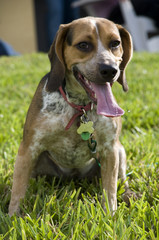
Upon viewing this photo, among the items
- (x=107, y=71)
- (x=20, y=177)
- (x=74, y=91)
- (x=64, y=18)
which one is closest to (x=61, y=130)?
(x=74, y=91)

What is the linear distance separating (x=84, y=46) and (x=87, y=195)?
1.16 meters

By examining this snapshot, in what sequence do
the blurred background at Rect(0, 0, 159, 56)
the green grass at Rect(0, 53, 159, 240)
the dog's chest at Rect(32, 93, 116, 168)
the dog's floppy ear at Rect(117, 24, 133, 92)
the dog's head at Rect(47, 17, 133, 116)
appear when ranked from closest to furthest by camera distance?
1. the green grass at Rect(0, 53, 159, 240)
2. the dog's head at Rect(47, 17, 133, 116)
3. the dog's chest at Rect(32, 93, 116, 168)
4. the dog's floppy ear at Rect(117, 24, 133, 92)
5. the blurred background at Rect(0, 0, 159, 56)

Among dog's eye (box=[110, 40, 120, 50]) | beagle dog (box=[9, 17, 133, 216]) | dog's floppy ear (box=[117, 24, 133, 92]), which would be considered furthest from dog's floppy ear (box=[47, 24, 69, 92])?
dog's floppy ear (box=[117, 24, 133, 92])

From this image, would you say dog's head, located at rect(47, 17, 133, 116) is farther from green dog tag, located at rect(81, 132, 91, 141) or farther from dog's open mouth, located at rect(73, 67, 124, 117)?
green dog tag, located at rect(81, 132, 91, 141)

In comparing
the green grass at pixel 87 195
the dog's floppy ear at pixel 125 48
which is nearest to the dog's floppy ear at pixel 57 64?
the dog's floppy ear at pixel 125 48

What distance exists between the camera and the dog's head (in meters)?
2.52

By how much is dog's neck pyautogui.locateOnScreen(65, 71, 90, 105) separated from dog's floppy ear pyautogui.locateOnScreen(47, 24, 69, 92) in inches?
4.9

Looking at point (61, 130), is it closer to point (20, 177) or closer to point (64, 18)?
point (20, 177)

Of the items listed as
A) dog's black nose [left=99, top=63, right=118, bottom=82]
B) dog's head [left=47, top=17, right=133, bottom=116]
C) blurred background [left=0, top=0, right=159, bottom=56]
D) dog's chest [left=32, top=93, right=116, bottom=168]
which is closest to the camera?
dog's black nose [left=99, top=63, right=118, bottom=82]

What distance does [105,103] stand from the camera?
2.47 meters

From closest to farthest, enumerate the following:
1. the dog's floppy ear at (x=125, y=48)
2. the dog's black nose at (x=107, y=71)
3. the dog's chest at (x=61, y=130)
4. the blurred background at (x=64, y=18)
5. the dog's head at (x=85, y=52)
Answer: the dog's black nose at (x=107, y=71) → the dog's head at (x=85, y=52) → the dog's chest at (x=61, y=130) → the dog's floppy ear at (x=125, y=48) → the blurred background at (x=64, y=18)

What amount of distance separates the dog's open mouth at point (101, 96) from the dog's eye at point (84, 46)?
0.50 ft

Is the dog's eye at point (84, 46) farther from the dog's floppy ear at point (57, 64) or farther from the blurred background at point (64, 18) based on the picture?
the blurred background at point (64, 18)

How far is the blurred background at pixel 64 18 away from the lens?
12.0m
